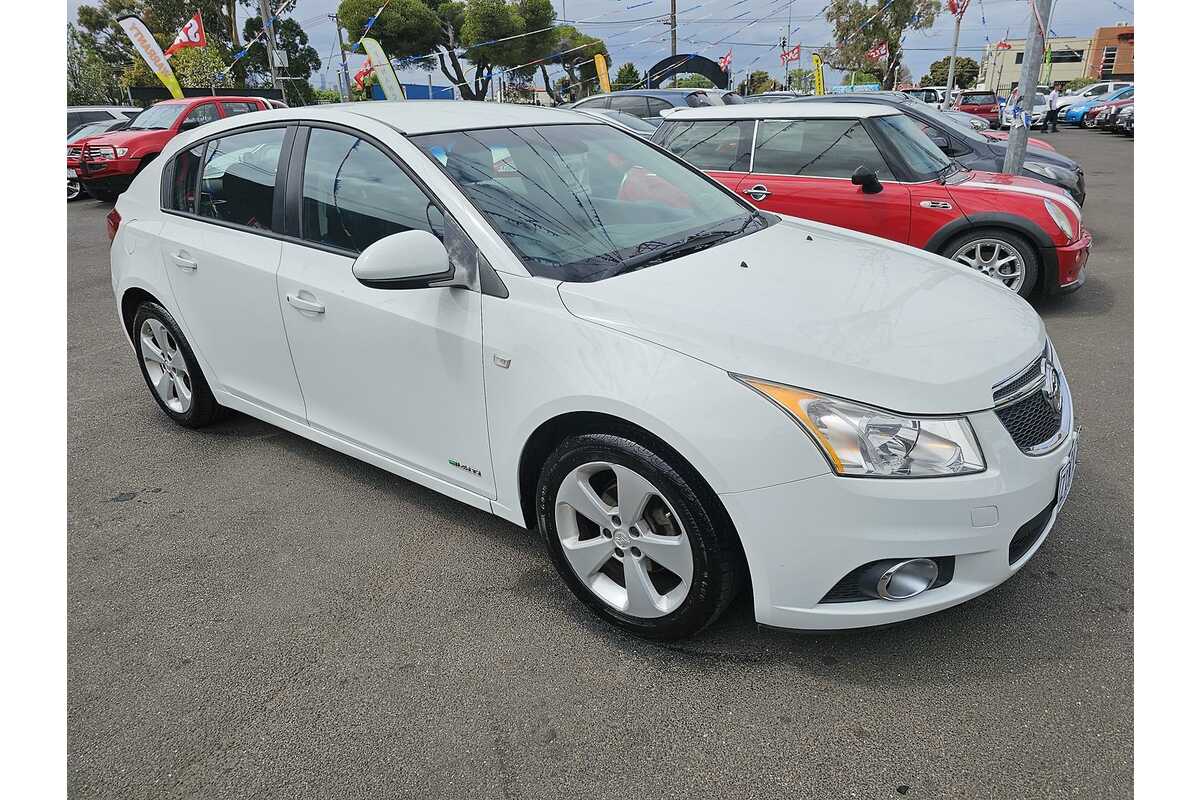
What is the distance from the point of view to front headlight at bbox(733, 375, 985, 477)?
6.93 ft

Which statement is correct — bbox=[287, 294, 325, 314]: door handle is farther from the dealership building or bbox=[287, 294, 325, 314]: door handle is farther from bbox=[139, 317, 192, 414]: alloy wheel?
the dealership building

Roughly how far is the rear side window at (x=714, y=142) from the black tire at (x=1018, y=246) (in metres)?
1.78

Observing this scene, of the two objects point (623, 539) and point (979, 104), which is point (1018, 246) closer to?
point (623, 539)

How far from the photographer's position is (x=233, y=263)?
3.52 metres

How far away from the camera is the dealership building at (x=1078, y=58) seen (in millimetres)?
73625

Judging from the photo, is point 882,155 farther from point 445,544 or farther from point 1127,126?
point 1127,126

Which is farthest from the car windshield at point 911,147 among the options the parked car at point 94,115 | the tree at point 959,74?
the tree at point 959,74

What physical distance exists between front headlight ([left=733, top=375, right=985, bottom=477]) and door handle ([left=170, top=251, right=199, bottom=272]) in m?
2.90

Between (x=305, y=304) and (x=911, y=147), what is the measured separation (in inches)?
207

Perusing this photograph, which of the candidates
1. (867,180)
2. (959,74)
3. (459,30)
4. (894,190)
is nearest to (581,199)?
(867,180)

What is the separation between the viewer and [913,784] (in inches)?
81.2

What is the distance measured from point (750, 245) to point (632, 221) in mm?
474

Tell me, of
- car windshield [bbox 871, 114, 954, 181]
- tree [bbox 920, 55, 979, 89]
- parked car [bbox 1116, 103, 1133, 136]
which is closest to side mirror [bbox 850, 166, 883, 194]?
car windshield [bbox 871, 114, 954, 181]

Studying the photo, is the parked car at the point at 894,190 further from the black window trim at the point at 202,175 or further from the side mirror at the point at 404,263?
the side mirror at the point at 404,263
